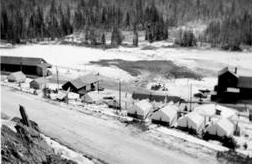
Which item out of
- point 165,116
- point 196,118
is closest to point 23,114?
point 165,116

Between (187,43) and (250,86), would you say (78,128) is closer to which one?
(250,86)

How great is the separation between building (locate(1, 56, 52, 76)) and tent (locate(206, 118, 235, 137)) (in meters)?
36.0

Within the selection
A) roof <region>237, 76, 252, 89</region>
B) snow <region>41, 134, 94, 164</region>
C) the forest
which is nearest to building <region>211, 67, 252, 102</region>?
roof <region>237, 76, 252, 89</region>

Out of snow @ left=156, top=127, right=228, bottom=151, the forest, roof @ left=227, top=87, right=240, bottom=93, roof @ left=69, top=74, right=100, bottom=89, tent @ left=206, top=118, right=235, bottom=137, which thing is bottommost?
snow @ left=156, top=127, right=228, bottom=151

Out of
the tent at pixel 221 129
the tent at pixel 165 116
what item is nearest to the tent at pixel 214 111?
the tent at pixel 165 116

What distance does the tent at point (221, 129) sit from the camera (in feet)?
81.1

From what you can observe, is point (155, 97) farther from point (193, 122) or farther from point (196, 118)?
point (193, 122)

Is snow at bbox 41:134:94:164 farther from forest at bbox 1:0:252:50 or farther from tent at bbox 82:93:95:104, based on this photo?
forest at bbox 1:0:252:50

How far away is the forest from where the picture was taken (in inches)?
4211

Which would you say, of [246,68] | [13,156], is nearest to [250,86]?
[246,68]

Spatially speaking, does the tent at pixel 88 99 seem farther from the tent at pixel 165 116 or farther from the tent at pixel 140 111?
the tent at pixel 165 116

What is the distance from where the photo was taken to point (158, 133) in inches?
999

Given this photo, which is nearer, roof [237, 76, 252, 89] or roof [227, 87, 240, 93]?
roof [227, 87, 240, 93]

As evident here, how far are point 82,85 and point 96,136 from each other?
672 inches
